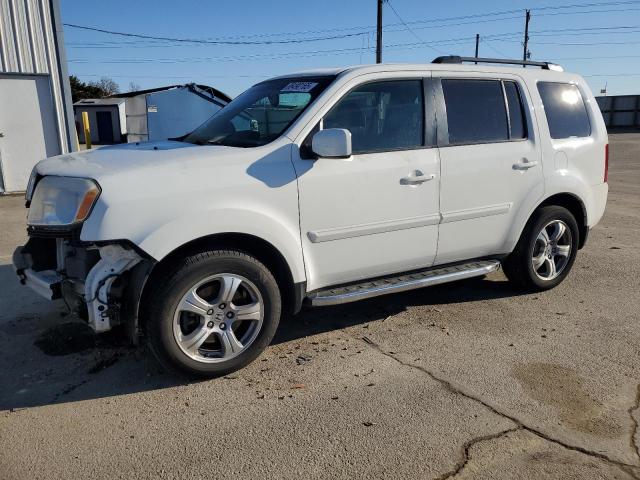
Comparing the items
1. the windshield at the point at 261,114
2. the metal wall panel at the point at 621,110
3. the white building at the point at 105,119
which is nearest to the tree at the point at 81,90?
the white building at the point at 105,119

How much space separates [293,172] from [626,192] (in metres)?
10.6

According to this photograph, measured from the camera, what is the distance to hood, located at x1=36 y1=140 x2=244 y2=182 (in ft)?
11.2

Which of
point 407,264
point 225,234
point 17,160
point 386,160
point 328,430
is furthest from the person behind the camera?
point 17,160

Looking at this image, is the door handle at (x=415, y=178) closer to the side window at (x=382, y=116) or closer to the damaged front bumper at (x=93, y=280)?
the side window at (x=382, y=116)

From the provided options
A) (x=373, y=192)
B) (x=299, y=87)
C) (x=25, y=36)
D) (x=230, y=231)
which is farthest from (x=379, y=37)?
(x=230, y=231)

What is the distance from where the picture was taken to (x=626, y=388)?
141 inches

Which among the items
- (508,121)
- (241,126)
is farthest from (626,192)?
(241,126)

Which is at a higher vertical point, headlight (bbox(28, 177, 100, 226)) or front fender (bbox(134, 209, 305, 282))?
headlight (bbox(28, 177, 100, 226))

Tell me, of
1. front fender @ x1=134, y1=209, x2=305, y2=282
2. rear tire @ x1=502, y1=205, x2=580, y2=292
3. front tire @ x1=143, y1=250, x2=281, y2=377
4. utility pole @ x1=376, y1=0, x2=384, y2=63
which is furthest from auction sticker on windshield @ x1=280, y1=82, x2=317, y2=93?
utility pole @ x1=376, y1=0, x2=384, y2=63

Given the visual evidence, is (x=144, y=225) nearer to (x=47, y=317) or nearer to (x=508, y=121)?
(x=47, y=317)

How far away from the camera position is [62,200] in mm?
3480

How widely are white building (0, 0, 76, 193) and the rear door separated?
9531mm

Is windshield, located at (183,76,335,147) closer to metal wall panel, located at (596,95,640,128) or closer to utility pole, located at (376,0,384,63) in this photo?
utility pole, located at (376,0,384,63)

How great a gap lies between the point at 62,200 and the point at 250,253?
1.20 metres
